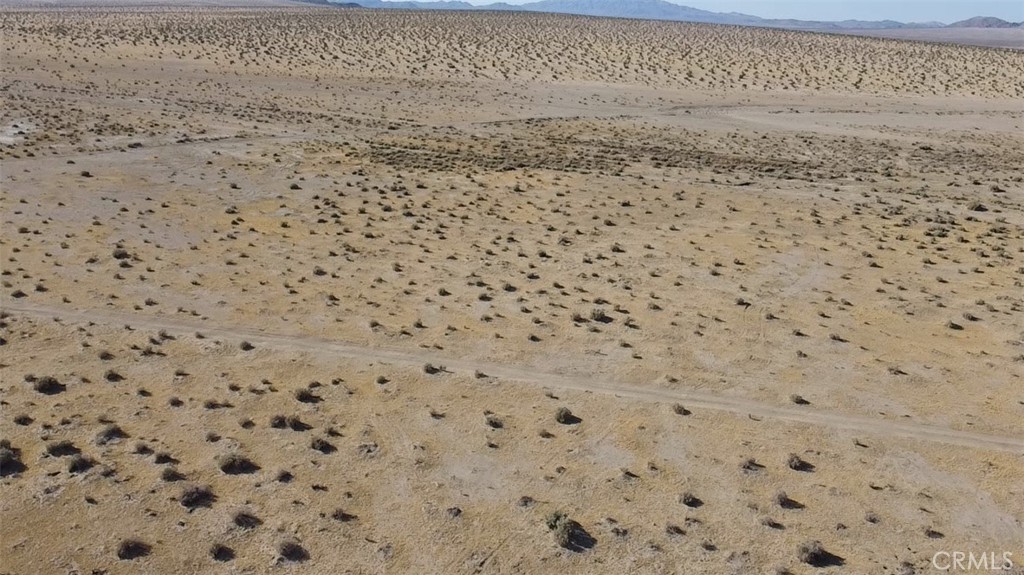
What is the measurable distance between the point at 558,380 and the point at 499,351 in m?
1.86

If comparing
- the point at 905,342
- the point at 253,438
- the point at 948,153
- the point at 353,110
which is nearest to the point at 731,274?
the point at 905,342

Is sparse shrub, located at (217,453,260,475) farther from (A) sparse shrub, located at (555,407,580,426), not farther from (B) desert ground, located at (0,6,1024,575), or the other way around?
(A) sparse shrub, located at (555,407,580,426)

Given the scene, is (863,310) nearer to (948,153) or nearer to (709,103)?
(948,153)

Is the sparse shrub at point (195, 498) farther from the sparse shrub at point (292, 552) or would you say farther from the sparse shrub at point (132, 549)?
the sparse shrub at point (292, 552)

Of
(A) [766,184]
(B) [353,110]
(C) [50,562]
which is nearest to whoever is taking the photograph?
(C) [50,562]

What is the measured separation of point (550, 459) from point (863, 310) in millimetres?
10967

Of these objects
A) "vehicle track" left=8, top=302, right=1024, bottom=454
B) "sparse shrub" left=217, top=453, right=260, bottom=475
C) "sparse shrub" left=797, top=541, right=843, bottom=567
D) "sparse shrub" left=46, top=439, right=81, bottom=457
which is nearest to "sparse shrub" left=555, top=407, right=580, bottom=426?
"vehicle track" left=8, top=302, right=1024, bottom=454

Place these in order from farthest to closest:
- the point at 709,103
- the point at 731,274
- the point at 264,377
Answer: the point at 709,103 < the point at 731,274 < the point at 264,377

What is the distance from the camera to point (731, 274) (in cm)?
2472

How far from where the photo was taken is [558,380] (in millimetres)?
17688

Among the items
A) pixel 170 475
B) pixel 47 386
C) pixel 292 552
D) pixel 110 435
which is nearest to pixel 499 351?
pixel 170 475

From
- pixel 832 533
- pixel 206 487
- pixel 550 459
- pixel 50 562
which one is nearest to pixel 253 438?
pixel 206 487

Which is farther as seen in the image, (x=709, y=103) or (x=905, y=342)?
(x=709, y=103)

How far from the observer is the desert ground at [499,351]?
12.8m
